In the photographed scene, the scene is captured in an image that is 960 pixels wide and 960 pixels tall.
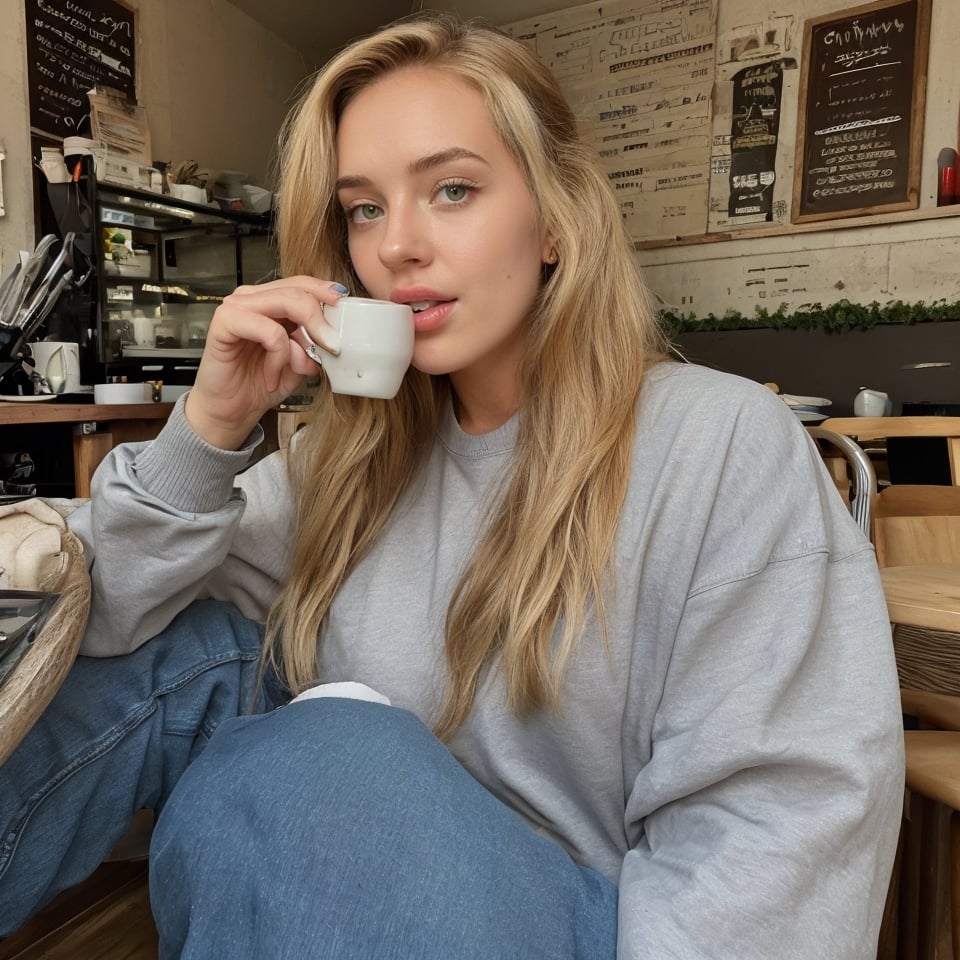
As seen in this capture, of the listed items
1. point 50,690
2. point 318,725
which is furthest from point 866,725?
point 50,690

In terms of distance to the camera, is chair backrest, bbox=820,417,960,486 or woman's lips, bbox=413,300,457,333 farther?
chair backrest, bbox=820,417,960,486

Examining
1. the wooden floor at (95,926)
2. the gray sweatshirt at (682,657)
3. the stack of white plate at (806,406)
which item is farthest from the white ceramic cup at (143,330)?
the stack of white plate at (806,406)

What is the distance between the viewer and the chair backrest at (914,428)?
7.03 feet

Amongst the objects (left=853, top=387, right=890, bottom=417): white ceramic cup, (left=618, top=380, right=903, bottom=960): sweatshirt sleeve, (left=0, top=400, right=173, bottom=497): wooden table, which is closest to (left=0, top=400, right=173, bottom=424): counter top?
(left=0, top=400, right=173, bottom=497): wooden table

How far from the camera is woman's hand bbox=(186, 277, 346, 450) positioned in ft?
3.01

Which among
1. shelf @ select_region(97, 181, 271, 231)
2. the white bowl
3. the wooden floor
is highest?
shelf @ select_region(97, 181, 271, 231)

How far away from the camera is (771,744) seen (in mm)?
681

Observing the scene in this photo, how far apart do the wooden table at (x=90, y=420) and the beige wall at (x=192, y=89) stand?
80 cm

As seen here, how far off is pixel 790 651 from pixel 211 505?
2.17ft

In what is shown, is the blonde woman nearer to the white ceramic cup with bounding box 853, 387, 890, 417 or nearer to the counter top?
the counter top

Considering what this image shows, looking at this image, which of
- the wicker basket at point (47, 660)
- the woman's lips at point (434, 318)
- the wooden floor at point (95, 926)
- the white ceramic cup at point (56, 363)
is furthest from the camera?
the white ceramic cup at point (56, 363)

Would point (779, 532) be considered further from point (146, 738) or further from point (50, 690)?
point (146, 738)

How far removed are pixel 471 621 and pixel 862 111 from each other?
396 centimetres

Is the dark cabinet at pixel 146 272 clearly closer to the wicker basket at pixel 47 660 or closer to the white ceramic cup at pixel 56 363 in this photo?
the white ceramic cup at pixel 56 363
